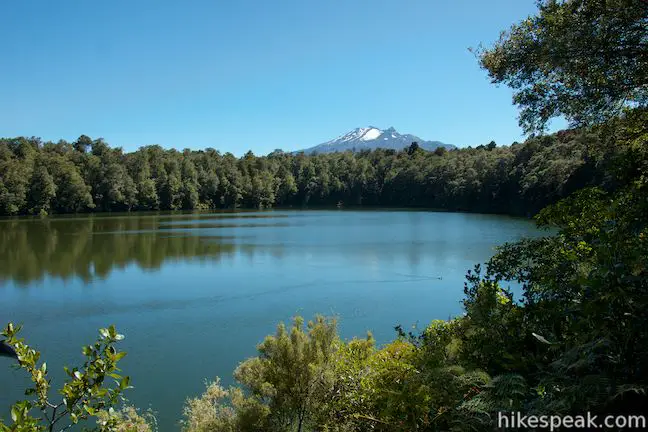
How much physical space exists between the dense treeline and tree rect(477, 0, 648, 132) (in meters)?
35.3

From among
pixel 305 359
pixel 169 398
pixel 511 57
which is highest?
pixel 511 57

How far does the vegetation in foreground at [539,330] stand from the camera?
2395 millimetres

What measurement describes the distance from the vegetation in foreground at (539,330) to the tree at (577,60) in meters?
0.01

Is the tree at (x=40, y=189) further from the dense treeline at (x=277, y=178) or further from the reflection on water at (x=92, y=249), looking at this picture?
the reflection on water at (x=92, y=249)

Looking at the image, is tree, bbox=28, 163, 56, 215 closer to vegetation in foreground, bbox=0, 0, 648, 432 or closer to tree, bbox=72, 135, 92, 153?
tree, bbox=72, 135, 92, 153

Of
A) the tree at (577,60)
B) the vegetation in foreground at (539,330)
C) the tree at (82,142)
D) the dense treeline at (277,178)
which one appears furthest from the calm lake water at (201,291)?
the tree at (82,142)

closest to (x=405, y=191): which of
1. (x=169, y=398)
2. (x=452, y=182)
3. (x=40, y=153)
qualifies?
(x=452, y=182)

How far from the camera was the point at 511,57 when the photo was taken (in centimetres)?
629

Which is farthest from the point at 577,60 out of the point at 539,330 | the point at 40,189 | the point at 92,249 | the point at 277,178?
the point at 277,178

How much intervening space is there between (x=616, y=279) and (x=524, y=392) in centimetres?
73

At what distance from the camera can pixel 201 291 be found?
61.4 ft

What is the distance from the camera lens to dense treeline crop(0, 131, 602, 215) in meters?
53.4

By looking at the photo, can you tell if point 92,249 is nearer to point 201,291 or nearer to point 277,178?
point 201,291

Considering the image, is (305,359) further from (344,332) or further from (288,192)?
(288,192)
